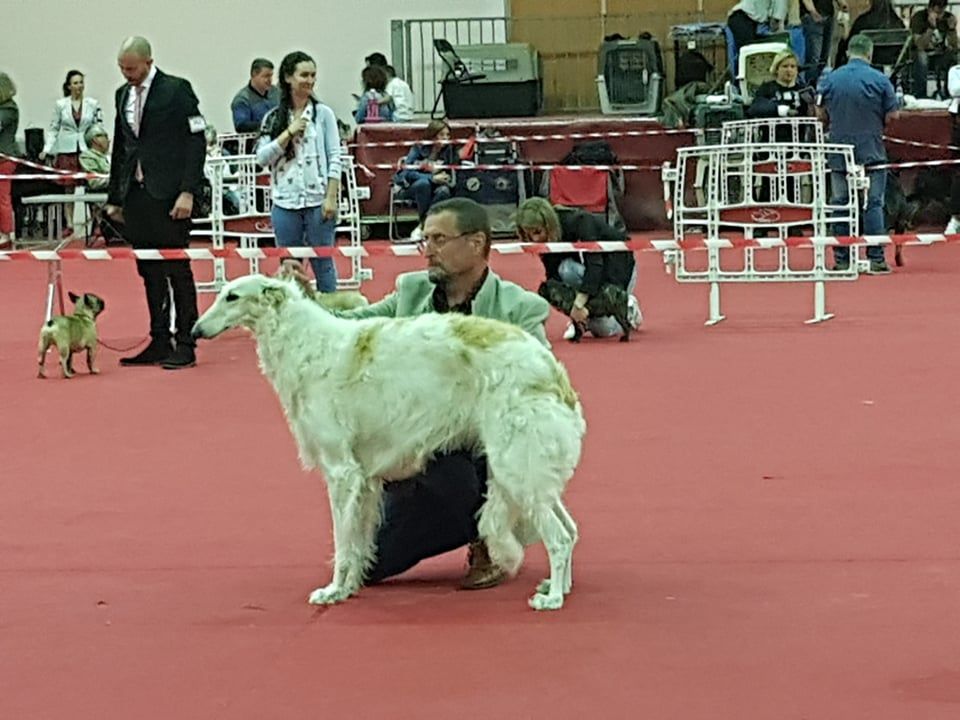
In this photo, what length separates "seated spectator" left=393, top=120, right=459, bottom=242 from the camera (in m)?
16.8

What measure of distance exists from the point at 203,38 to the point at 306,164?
12337 millimetres

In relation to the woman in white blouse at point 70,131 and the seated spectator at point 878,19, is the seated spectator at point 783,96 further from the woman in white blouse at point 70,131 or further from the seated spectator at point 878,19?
the woman in white blouse at point 70,131

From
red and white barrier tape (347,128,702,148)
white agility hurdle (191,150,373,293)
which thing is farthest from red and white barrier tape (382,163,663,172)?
white agility hurdle (191,150,373,293)

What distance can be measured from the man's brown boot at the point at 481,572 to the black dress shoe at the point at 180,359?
4745 mm

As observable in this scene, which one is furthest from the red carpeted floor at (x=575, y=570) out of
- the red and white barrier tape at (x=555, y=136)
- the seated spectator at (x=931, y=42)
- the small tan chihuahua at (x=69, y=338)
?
the seated spectator at (x=931, y=42)

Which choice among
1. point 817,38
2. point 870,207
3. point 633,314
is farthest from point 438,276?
A: point 817,38

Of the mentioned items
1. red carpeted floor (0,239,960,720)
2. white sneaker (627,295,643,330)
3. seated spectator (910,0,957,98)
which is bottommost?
A: red carpeted floor (0,239,960,720)

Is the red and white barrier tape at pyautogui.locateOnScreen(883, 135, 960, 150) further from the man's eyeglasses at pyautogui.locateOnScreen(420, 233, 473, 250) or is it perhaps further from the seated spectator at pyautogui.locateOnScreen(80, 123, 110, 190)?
the man's eyeglasses at pyautogui.locateOnScreen(420, 233, 473, 250)

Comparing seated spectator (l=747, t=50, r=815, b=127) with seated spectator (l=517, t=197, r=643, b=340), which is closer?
seated spectator (l=517, t=197, r=643, b=340)

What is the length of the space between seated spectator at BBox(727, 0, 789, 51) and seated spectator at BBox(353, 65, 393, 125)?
3.56m

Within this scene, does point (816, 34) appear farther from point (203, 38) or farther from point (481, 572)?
point (481, 572)

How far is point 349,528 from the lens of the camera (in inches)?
182

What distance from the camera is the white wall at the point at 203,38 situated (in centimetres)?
2094

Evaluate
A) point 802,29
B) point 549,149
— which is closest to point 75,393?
point 549,149
